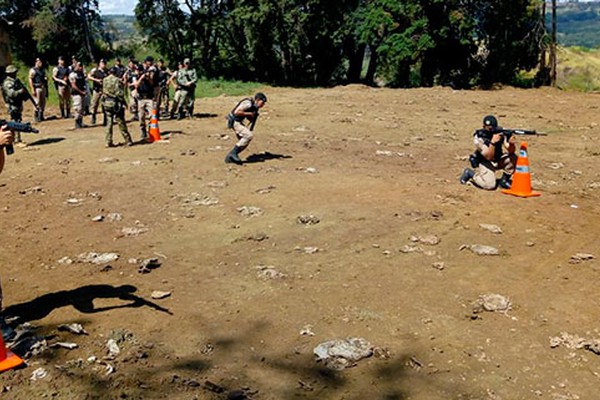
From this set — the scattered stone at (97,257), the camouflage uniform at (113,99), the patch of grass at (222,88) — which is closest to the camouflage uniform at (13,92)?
the camouflage uniform at (113,99)

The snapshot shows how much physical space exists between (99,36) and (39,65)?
2401 centimetres

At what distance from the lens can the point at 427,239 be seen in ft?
22.9

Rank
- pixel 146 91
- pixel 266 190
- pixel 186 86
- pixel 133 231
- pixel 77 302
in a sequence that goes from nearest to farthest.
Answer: pixel 77 302 → pixel 133 231 → pixel 266 190 → pixel 146 91 → pixel 186 86

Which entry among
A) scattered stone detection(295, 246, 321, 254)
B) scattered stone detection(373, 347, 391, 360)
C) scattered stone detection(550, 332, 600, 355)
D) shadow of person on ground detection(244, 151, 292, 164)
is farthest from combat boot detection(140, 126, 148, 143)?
scattered stone detection(550, 332, 600, 355)

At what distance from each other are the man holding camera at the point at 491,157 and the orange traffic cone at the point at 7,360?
7125 mm

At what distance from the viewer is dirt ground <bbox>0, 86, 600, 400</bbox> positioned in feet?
13.9

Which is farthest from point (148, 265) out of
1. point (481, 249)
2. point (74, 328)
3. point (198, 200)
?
point (481, 249)

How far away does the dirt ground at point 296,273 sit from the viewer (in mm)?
4246

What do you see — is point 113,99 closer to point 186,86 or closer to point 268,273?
point 186,86

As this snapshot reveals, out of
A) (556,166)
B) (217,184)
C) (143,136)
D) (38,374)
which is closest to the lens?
(38,374)

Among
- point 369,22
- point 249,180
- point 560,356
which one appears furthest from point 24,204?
point 369,22

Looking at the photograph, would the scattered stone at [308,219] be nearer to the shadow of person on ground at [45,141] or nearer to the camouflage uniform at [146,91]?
the camouflage uniform at [146,91]

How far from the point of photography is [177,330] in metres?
4.91

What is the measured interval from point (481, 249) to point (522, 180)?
2760 millimetres
